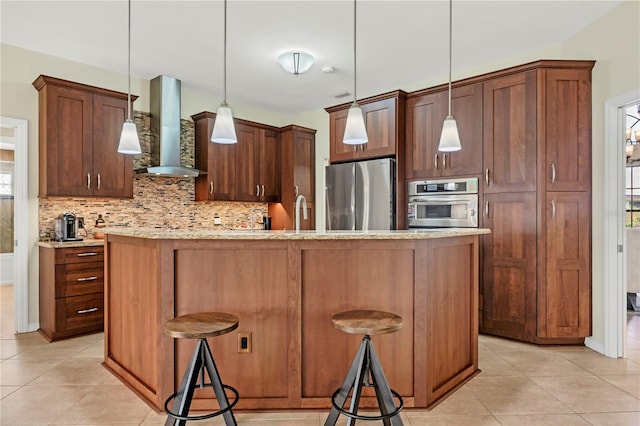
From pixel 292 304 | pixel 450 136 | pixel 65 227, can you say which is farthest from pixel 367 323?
pixel 65 227

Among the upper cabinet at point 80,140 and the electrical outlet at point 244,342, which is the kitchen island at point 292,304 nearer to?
the electrical outlet at point 244,342

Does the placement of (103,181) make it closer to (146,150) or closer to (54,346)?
(146,150)

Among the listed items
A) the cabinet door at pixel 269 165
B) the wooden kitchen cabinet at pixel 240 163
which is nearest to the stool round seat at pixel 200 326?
the wooden kitchen cabinet at pixel 240 163

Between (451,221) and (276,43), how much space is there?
8.45ft

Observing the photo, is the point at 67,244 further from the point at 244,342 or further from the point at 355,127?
Answer: the point at 355,127


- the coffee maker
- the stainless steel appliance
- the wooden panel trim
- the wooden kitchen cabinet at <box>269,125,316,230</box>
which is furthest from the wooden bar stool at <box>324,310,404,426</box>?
the wooden kitchen cabinet at <box>269,125,316,230</box>

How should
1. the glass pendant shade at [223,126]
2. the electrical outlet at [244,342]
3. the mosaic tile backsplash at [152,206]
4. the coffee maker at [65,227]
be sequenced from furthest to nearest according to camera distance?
1. the mosaic tile backsplash at [152,206]
2. the coffee maker at [65,227]
3. the glass pendant shade at [223,126]
4. the electrical outlet at [244,342]

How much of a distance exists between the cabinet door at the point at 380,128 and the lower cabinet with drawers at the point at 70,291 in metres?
3.20

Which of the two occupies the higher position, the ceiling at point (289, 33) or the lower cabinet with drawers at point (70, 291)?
the ceiling at point (289, 33)

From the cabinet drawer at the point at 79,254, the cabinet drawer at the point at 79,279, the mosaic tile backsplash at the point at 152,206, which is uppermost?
the mosaic tile backsplash at the point at 152,206

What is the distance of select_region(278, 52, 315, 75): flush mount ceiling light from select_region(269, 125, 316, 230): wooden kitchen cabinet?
1837mm

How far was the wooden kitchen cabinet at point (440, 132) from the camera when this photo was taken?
156 inches

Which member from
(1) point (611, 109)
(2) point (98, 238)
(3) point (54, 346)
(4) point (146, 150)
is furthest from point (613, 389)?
(4) point (146, 150)

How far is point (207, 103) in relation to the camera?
18.1 ft
